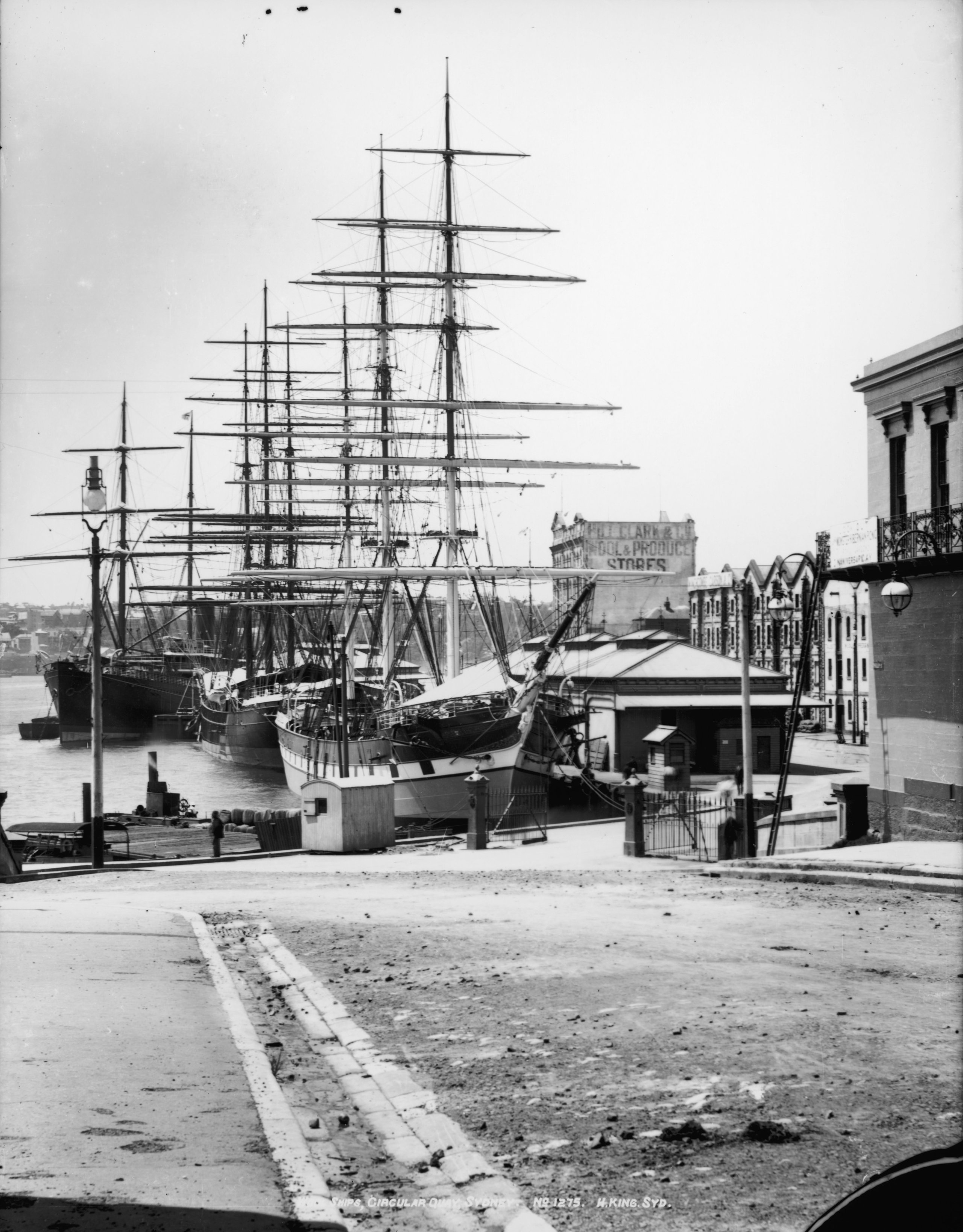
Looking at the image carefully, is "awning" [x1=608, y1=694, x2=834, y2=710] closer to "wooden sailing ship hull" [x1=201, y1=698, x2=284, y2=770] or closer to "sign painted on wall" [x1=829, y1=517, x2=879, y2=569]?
"sign painted on wall" [x1=829, y1=517, x2=879, y2=569]

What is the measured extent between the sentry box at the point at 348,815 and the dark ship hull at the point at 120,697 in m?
68.9

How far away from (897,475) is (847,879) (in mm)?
10927

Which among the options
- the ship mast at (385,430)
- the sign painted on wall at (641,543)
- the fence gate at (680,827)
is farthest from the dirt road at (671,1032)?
the sign painted on wall at (641,543)

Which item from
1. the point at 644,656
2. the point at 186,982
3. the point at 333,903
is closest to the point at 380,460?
the point at 644,656

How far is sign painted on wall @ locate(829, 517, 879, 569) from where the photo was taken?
22406 mm

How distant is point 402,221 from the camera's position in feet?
163

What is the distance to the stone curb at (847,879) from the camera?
1354 centimetres

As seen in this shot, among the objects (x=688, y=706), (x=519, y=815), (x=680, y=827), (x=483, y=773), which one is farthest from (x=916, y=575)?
(x=688, y=706)

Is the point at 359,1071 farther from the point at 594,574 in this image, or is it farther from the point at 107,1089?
the point at 594,574

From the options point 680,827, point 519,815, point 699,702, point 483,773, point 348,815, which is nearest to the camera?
point 680,827

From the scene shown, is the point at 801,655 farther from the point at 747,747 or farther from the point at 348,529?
the point at 348,529

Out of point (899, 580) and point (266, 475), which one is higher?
point (266, 475)

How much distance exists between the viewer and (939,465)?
21281mm

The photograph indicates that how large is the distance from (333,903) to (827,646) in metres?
59.1
